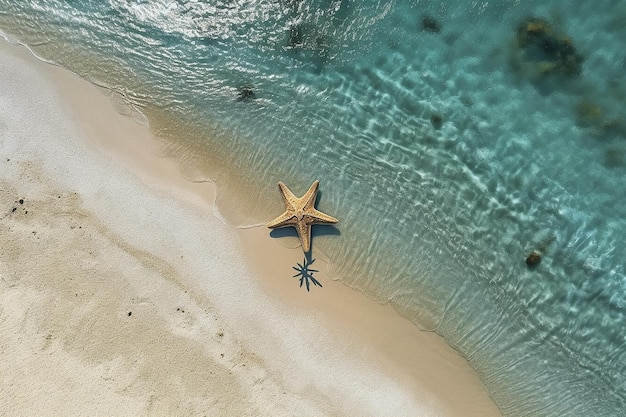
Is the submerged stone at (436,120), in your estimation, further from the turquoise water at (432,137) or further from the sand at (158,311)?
the sand at (158,311)

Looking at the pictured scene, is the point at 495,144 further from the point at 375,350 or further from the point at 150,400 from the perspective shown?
the point at 150,400

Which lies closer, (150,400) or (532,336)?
(150,400)

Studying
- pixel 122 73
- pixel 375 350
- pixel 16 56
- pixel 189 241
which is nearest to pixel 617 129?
pixel 375 350

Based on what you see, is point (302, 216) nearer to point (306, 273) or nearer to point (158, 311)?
point (306, 273)


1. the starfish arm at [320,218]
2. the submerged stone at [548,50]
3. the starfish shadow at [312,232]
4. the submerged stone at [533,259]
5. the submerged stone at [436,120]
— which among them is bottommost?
the starfish shadow at [312,232]

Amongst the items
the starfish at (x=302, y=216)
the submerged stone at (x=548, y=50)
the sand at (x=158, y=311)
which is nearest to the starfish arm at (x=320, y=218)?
the starfish at (x=302, y=216)

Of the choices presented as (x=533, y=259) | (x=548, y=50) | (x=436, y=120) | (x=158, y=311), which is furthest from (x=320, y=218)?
(x=548, y=50)

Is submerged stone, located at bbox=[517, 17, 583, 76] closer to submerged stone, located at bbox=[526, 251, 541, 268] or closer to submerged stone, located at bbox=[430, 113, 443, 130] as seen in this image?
submerged stone, located at bbox=[430, 113, 443, 130]
